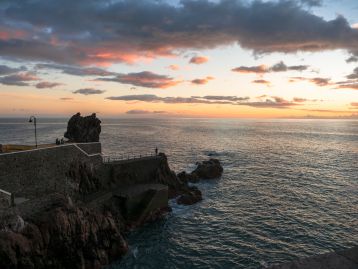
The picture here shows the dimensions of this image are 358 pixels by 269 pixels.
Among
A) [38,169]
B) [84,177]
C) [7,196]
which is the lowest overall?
[84,177]

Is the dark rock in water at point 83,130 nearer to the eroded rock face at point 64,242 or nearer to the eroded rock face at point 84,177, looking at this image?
the eroded rock face at point 84,177

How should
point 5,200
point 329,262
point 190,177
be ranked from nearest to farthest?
point 329,262 → point 5,200 → point 190,177

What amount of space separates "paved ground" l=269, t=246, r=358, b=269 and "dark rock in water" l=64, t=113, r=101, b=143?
4889 centimetres

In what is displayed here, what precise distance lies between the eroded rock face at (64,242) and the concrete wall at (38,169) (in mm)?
5896

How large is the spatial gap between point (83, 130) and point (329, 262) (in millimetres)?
50039

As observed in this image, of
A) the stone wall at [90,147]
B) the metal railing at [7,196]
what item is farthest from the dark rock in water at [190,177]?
the metal railing at [7,196]

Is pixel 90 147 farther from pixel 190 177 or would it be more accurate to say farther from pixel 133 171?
pixel 190 177

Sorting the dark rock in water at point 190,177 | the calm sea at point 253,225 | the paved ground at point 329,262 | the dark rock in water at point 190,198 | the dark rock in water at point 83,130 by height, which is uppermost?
the dark rock in water at point 83,130

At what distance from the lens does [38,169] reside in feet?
111

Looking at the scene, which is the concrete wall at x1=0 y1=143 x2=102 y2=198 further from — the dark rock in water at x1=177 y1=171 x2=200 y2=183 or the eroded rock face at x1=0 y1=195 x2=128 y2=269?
the dark rock in water at x1=177 y1=171 x2=200 y2=183

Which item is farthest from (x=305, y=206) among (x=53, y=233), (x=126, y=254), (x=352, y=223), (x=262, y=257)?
(x=53, y=233)

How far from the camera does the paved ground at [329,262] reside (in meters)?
8.98

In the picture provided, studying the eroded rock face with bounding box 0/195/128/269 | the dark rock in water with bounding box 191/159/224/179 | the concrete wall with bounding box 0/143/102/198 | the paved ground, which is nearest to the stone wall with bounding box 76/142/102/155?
the concrete wall with bounding box 0/143/102/198

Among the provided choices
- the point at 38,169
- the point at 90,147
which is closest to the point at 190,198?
the point at 90,147
